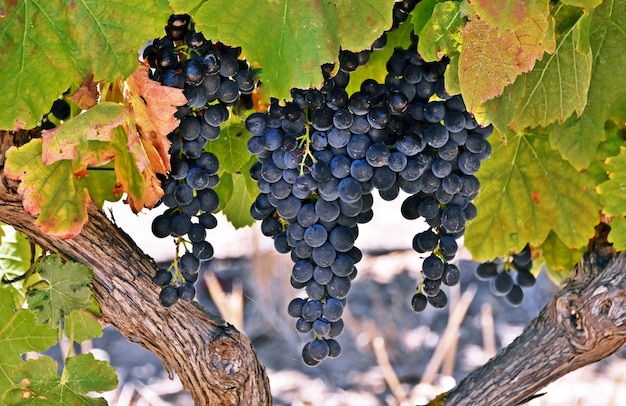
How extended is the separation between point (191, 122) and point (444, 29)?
1.11ft

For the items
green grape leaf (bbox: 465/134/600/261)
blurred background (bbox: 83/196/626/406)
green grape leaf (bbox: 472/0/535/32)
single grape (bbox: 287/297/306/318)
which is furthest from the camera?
blurred background (bbox: 83/196/626/406)

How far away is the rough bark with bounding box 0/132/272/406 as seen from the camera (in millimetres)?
1179

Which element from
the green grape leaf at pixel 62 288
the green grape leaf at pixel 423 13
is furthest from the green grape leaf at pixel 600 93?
the green grape leaf at pixel 62 288

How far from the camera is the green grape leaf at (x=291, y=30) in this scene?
936mm

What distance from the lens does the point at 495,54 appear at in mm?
939

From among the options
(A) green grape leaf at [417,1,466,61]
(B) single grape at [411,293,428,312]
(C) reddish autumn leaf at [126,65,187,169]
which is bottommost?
(B) single grape at [411,293,428,312]

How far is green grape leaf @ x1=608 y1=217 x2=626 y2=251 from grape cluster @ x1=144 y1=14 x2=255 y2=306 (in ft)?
2.18

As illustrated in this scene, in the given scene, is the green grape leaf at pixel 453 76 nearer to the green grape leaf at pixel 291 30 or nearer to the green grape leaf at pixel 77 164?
the green grape leaf at pixel 291 30

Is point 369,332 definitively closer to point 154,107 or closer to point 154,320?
point 154,320

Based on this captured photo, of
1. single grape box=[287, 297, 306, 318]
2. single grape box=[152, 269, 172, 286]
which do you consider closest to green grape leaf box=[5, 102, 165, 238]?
single grape box=[152, 269, 172, 286]

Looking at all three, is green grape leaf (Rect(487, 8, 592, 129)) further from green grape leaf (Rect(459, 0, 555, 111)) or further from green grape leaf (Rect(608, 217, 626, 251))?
green grape leaf (Rect(608, 217, 626, 251))

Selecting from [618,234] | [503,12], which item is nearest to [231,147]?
[503,12]

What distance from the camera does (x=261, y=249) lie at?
4309 mm

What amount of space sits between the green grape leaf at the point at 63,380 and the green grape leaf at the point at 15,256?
38cm
